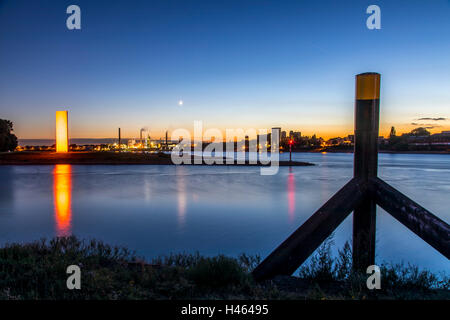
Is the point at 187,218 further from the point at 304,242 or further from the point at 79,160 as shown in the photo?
the point at 79,160

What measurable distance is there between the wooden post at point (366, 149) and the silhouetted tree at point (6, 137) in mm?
68023

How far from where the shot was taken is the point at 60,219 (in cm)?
1161

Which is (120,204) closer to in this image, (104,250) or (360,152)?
(104,250)

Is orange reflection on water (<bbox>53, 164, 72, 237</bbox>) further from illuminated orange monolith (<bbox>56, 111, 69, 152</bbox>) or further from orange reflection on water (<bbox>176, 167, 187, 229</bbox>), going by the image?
illuminated orange monolith (<bbox>56, 111, 69, 152</bbox>)

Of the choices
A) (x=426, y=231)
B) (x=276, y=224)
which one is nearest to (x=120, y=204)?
(x=276, y=224)

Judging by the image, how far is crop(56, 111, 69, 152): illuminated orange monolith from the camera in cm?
4833

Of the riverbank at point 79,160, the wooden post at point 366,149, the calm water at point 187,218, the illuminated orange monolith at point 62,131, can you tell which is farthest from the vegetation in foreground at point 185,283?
the illuminated orange monolith at point 62,131

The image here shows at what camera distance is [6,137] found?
59.2m

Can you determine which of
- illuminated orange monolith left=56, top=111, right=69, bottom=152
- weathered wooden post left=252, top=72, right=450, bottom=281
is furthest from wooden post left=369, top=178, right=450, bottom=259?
illuminated orange monolith left=56, top=111, right=69, bottom=152

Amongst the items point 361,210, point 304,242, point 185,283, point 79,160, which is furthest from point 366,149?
point 79,160

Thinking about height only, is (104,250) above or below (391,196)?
below

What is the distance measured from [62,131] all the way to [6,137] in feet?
61.3

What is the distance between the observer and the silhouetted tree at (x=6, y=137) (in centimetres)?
5800

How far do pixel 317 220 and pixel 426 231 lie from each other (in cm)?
126
